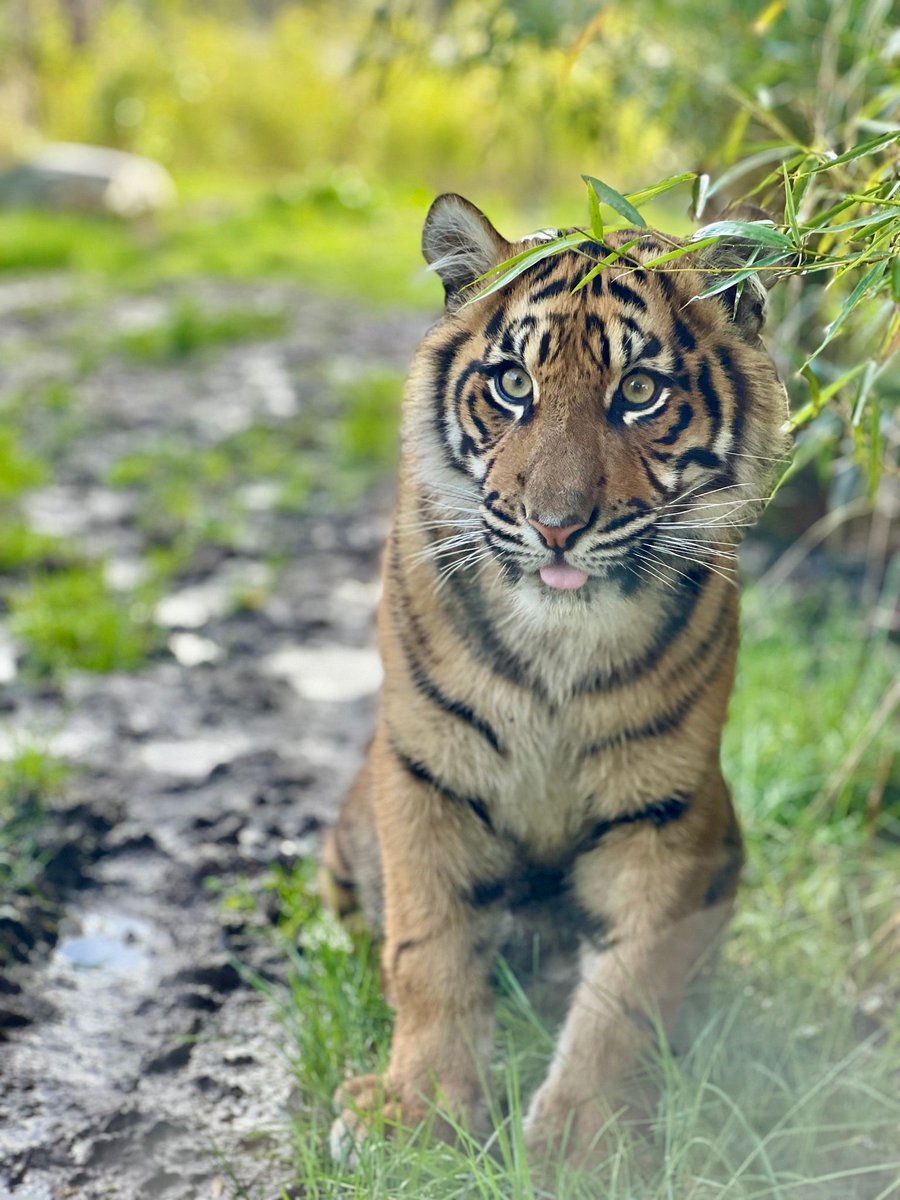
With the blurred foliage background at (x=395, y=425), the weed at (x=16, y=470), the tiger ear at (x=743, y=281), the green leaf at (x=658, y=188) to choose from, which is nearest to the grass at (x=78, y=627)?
the blurred foliage background at (x=395, y=425)

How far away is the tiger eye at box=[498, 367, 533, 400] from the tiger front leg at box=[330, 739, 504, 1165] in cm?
66

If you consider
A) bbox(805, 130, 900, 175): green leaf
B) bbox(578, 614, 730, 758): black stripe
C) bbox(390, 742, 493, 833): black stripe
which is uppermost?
bbox(805, 130, 900, 175): green leaf

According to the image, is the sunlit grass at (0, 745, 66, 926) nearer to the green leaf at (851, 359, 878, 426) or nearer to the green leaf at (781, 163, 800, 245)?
the green leaf at (851, 359, 878, 426)

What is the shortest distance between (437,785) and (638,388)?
0.71 metres

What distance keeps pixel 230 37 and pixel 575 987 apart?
18969mm

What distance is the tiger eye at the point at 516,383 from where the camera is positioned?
1922 mm

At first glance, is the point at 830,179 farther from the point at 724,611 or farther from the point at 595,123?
the point at 595,123

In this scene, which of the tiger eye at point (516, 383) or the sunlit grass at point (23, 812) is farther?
the sunlit grass at point (23, 812)

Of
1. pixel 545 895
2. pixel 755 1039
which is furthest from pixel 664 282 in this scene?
pixel 755 1039

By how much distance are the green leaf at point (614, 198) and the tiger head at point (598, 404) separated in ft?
0.41

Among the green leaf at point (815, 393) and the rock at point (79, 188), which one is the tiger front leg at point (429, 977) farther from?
the rock at point (79, 188)

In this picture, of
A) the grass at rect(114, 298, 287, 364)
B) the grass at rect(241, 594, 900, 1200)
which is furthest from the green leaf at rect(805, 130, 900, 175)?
the grass at rect(114, 298, 287, 364)

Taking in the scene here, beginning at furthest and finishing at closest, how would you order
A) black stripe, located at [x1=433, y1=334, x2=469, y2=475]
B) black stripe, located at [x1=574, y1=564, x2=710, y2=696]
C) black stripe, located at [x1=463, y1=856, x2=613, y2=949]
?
black stripe, located at [x1=463, y1=856, x2=613, y2=949] < black stripe, located at [x1=574, y1=564, x2=710, y2=696] < black stripe, located at [x1=433, y1=334, x2=469, y2=475]

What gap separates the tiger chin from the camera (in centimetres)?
190
